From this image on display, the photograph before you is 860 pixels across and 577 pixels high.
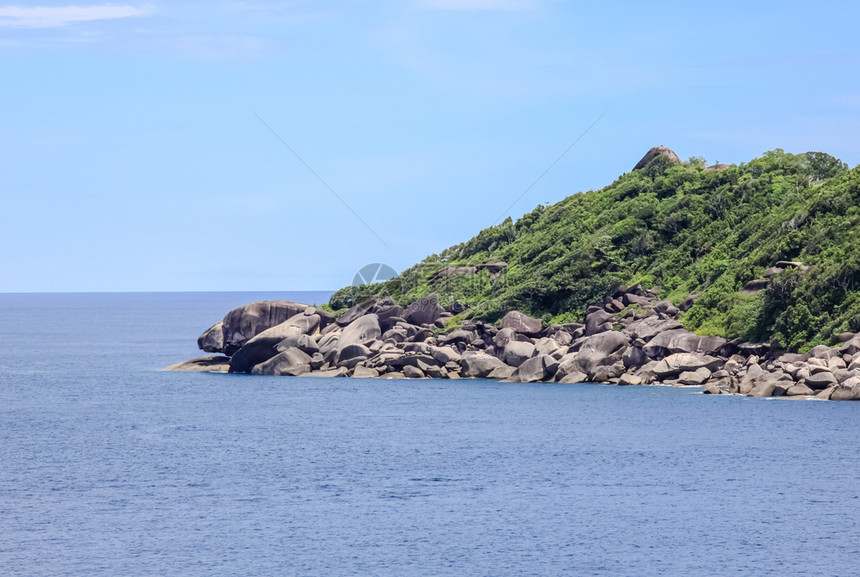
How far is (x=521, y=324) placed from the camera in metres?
90.9

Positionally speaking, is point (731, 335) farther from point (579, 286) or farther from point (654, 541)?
point (654, 541)

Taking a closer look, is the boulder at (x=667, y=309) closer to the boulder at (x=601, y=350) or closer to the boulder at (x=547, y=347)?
the boulder at (x=601, y=350)

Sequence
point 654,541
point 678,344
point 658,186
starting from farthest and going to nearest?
point 658,186 → point 678,344 → point 654,541

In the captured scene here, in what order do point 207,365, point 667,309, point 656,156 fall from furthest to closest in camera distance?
1. point 656,156
2. point 207,365
3. point 667,309

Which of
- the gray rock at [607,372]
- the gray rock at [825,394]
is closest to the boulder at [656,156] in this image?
the gray rock at [607,372]

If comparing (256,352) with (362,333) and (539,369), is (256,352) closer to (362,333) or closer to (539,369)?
(362,333)

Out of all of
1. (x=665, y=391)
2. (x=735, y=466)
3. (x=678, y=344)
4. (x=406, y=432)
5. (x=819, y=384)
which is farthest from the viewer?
(x=678, y=344)

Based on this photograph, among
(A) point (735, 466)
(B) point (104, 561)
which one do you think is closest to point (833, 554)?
(A) point (735, 466)

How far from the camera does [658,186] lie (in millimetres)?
113312

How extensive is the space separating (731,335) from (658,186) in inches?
1436

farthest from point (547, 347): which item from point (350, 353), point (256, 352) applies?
point (256, 352)

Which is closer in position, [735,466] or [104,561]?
[104,561]

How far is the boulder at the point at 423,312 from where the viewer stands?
98.2 metres

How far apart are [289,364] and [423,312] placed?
1364 cm
